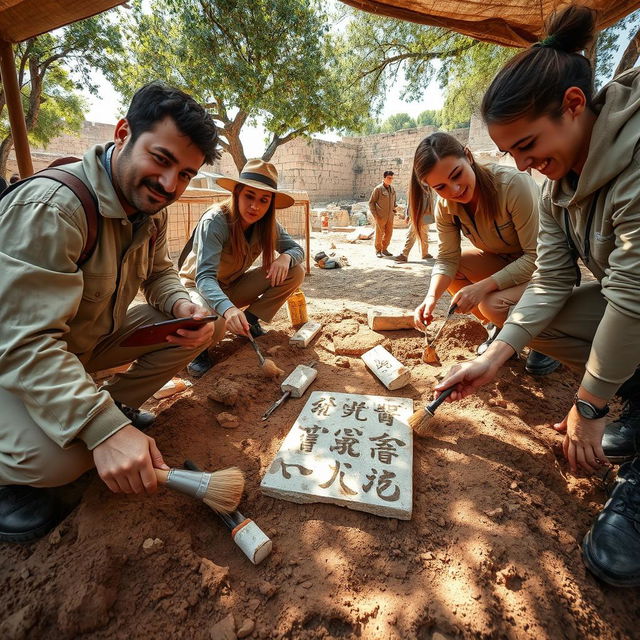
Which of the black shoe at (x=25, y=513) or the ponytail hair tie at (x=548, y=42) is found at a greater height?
the ponytail hair tie at (x=548, y=42)

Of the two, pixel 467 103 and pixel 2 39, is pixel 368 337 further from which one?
pixel 467 103

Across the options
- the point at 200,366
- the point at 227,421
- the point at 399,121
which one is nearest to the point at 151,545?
the point at 227,421

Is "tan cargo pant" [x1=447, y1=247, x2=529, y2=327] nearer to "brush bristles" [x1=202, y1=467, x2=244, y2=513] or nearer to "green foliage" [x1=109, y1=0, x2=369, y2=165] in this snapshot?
"brush bristles" [x1=202, y1=467, x2=244, y2=513]

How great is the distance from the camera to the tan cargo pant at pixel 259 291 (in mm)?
3219

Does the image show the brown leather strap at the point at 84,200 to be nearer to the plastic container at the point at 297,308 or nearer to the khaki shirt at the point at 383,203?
the plastic container at the point at 297,308

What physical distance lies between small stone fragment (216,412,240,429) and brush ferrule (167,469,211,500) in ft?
2.33

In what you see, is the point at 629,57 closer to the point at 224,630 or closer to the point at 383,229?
the point at 383,229

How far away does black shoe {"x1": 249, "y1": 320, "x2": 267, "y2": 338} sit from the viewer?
332cm

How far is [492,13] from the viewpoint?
10.3 feet

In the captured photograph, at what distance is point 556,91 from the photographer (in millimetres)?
→ 1271

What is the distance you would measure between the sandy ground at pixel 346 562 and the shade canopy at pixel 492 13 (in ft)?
10.8

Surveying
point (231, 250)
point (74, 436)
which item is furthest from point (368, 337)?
point (74, 436)

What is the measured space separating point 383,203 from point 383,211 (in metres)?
0.20

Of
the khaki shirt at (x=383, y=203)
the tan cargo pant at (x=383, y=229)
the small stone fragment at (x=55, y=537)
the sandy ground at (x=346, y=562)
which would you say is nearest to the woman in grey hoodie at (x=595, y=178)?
the sandy ground at (x=346, y=562)
